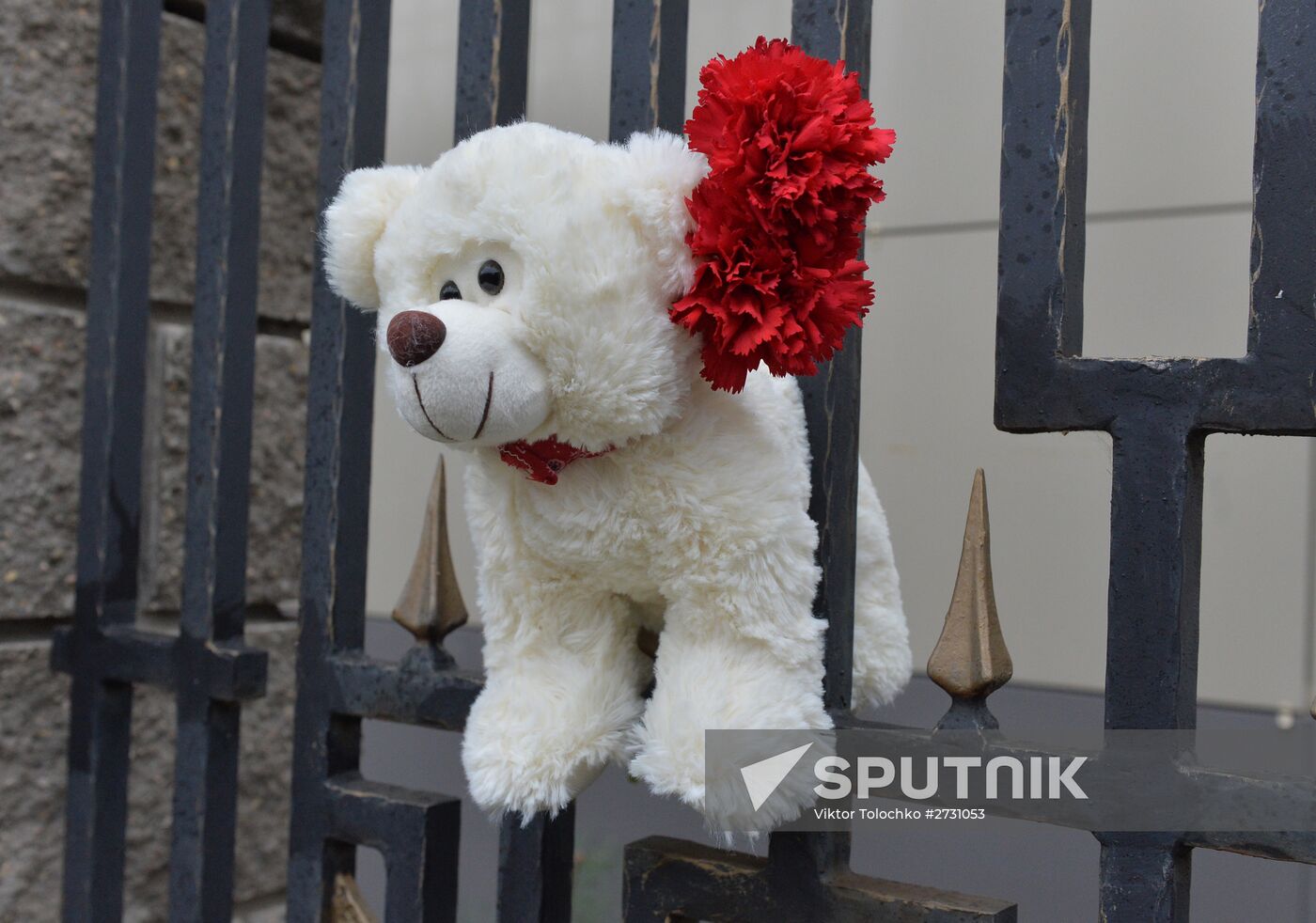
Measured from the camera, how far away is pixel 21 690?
136cm

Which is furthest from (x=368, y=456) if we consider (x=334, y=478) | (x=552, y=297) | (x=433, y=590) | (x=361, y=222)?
(x=552, y=297)

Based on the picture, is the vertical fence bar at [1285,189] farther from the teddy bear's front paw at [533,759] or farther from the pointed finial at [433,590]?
the pointed finial at [433,590]

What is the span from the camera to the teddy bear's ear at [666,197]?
0.69 metres

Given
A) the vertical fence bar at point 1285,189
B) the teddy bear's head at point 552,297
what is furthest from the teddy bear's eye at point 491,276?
the vertical fence bar at point 1285,189

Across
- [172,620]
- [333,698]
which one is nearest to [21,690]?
[172,620]

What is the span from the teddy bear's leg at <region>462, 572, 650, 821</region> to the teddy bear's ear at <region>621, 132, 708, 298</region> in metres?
0.25

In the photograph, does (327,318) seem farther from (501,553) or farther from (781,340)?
(781,340)

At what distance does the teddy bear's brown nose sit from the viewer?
26.5 inches

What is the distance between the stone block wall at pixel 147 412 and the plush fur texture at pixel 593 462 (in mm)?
685

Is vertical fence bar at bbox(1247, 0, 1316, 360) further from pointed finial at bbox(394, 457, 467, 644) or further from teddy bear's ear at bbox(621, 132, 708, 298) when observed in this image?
pointed finial at bbox(394, 457, 467, 644)

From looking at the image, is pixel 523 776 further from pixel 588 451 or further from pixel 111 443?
pixel 111 443

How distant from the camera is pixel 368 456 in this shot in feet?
3.61


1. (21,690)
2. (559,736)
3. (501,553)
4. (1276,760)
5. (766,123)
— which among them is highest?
(766,123)

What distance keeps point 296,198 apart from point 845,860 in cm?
118
